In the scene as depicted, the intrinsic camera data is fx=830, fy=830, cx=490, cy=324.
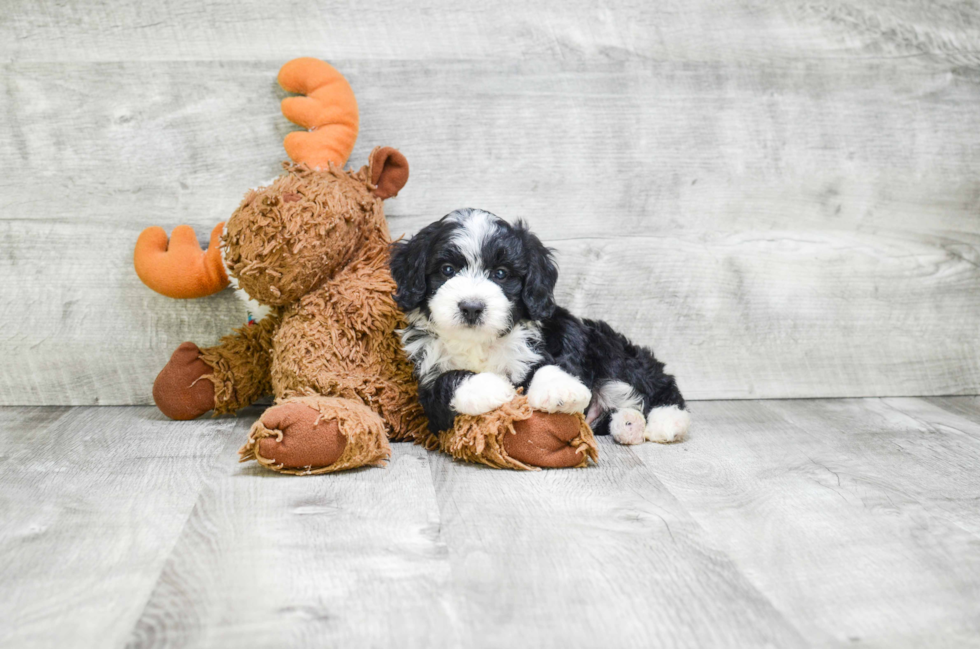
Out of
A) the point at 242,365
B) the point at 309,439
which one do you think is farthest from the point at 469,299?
the point at 242,365

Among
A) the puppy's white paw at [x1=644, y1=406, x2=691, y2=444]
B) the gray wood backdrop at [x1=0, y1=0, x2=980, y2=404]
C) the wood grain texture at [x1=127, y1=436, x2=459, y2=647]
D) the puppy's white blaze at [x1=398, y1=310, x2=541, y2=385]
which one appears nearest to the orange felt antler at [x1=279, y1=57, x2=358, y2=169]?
the gray wood backdrop at [x1=0, y1=0, x2=980, y2=404]

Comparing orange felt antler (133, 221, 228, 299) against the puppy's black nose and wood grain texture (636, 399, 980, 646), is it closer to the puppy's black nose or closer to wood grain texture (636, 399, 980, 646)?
the puppy's black nose

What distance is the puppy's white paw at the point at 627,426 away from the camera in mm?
1924

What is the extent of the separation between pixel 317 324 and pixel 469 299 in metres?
0.44

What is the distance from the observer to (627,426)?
1927mm

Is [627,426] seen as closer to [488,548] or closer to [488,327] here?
[488,327]

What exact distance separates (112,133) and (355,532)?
1370 millimetres

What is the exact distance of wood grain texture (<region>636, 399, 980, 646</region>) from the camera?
1127 millimetres

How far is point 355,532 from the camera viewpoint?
134 centimetres

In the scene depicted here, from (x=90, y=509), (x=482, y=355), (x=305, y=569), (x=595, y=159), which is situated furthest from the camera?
(x=595, y=159)

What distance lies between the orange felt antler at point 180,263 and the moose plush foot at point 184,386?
0.49 ft

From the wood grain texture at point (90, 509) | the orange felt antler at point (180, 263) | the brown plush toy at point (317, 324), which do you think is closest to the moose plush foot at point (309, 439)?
the brown plush toy at point (317, 324)

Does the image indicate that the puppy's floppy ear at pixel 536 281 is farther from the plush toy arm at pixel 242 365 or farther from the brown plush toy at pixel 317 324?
the plush toy arm at pixel 242 365

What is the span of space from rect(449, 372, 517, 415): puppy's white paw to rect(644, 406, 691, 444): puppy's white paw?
427 mm
